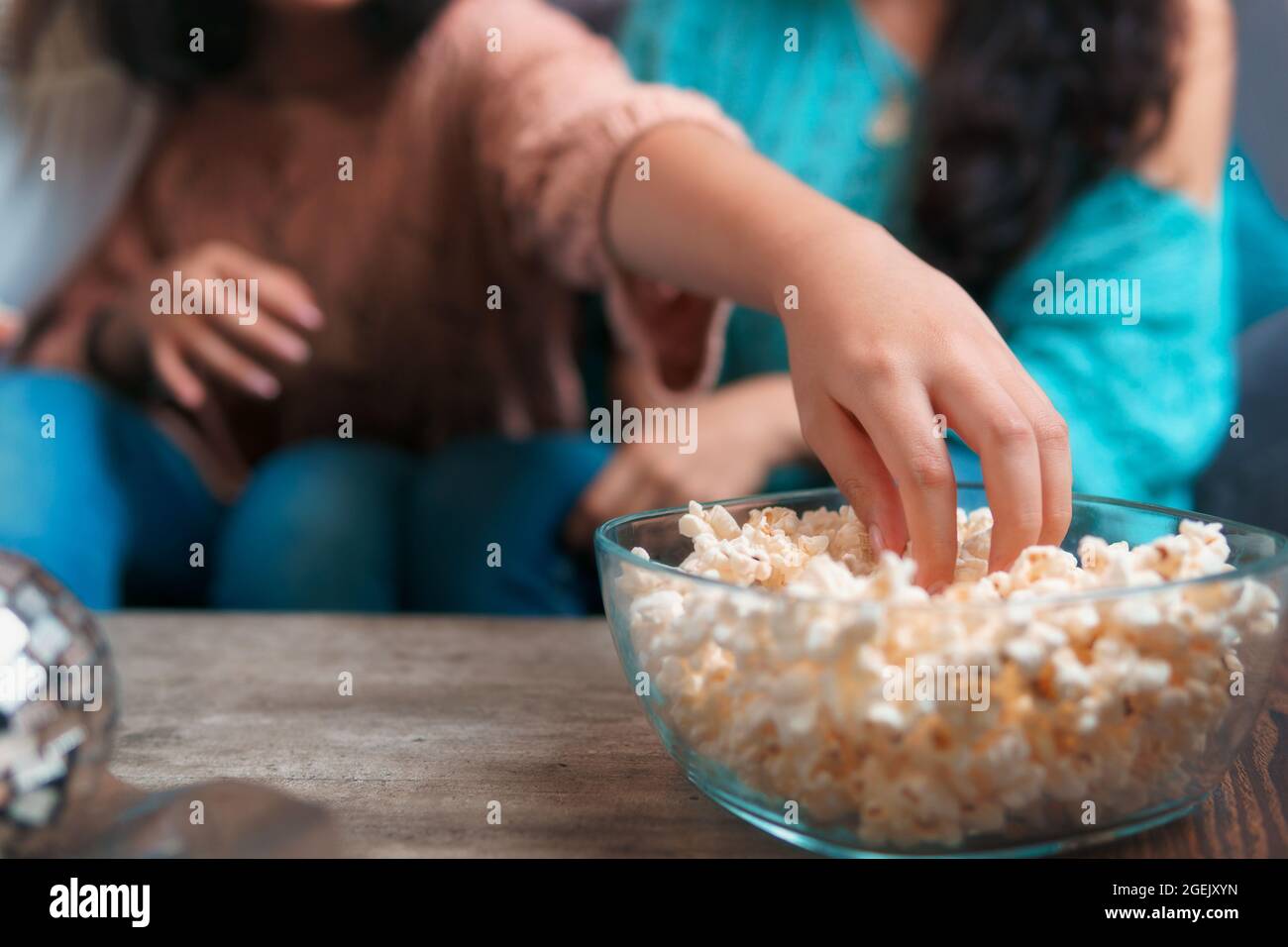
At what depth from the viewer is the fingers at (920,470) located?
0.40m

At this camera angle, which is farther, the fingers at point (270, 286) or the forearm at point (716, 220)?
the fingers at point (270, 286)

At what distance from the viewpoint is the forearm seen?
20.3 inches

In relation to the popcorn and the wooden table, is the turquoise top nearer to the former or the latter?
the wooden table

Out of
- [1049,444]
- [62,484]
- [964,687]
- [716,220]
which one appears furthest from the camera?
[62,484]

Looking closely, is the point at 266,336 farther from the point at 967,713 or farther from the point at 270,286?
the point at 967,713

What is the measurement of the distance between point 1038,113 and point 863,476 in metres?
0.79

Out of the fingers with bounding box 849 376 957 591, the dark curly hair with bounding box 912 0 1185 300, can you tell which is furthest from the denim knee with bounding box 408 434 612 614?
the fingers with bounding box 849 376 957 591

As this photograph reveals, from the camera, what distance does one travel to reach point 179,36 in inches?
51.5

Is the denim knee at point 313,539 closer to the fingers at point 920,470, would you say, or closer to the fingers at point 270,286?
the fingers at point 270,286

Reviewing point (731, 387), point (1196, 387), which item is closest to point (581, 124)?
point (731, 387)

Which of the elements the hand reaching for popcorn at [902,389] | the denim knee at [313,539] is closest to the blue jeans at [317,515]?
the denim knee at [313,539]

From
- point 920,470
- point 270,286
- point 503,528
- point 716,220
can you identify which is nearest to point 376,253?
point 270,286
